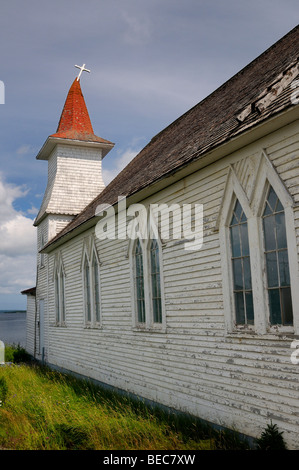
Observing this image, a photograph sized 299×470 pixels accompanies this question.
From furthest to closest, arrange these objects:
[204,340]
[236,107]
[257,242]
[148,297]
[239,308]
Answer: [148,297] → [236,107] → [204,340] → [239,308] → [257,242]

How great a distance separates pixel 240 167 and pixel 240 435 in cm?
427

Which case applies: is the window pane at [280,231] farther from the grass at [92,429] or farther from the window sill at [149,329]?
the window sill at [149,329]

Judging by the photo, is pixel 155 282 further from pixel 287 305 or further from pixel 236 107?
pixel 287 305

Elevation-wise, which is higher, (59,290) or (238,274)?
(59,290)

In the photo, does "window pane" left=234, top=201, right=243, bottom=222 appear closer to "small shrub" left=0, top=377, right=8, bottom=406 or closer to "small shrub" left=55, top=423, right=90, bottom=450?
"small shrub" left=55, top=423, right=90, bottom=450

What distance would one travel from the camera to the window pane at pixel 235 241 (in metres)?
7.94

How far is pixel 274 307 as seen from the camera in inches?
279

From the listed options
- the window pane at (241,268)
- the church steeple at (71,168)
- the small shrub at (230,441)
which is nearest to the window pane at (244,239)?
the window pane at (241,268)

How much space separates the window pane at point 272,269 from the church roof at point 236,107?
1900 mm

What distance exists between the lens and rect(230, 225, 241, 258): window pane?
7.94 meters

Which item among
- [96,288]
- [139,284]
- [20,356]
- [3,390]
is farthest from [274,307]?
[20,356]

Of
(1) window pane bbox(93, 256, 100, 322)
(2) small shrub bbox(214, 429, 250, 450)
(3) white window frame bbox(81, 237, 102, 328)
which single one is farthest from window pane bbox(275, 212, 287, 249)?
(1) window pane bbox(93, 256, 100, 322)

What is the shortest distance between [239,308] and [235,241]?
111 cm
